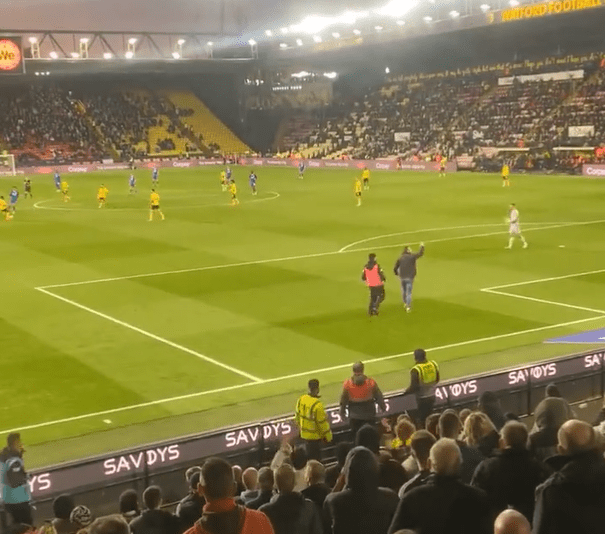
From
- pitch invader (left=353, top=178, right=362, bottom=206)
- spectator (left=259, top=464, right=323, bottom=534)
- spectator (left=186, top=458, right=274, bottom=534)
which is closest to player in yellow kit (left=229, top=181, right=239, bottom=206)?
pitch invader (left=353, top=178, right=362, bottom=206)

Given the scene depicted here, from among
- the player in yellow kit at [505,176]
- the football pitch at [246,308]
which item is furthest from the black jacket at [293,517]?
the player in yellow kit at [505,176]

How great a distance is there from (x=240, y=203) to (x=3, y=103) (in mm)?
56884

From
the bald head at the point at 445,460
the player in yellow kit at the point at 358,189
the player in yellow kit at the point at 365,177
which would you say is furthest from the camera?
the player in yellow kit at the point at 365,177

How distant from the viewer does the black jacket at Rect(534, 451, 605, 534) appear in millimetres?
5426

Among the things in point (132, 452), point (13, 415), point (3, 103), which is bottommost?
point (13, 415)

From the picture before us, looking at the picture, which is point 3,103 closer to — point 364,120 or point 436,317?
point 364,120

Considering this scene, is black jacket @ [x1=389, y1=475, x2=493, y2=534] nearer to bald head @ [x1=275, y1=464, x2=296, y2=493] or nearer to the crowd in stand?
the crowd in stand

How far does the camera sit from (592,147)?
243ft

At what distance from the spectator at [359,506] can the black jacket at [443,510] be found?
2.12ft

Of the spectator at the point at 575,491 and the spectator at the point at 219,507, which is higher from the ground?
the spectator at the point at 219,507

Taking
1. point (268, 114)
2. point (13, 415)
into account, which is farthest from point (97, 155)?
point (13, 415)

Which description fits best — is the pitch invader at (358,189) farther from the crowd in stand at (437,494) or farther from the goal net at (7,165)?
the goal net at (7,165)

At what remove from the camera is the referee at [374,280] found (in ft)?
76.6

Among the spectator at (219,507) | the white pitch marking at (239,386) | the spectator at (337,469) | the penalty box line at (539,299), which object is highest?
the spectator at (219,507)
